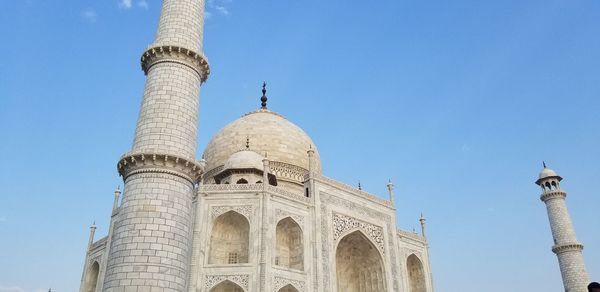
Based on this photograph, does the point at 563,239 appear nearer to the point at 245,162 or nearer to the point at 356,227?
the point at 356,227

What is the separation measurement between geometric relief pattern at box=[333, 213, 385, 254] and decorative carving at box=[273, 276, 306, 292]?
2532 millimetres

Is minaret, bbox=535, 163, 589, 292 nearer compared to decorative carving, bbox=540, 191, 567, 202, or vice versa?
minaret, bbox=535, 163, 589, 292

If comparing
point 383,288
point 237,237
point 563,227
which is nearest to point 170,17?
point 237,237

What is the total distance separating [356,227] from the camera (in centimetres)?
2075

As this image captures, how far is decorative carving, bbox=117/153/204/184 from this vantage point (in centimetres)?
988

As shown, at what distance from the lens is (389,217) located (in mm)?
22328

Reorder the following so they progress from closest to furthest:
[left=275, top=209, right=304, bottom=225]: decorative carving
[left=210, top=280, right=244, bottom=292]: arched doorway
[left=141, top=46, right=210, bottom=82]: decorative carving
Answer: [left=141, top=46, right=210, bottom=82]: decorative carving < [left=210, top=280, right=244, bottom=292]: arched doorway < [left=275, top=209, right=304, bottom=225]: decorative carving

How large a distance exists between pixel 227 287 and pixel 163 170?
28.7 feet

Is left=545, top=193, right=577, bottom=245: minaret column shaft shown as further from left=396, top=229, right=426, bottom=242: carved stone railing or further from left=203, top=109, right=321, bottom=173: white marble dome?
left=203, top=109, right=321, bottom=173: white marble dome

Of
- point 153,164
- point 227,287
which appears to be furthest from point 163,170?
point 227,287

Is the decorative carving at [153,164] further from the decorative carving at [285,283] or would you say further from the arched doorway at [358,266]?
the arched doorway at [358,266]

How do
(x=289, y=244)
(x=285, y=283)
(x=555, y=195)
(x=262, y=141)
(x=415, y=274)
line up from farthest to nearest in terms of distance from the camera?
(x=555, y=195)
(x=262, y=141)
(x=415, y=274)
(x=289, y=244)
(x=285, y=283)

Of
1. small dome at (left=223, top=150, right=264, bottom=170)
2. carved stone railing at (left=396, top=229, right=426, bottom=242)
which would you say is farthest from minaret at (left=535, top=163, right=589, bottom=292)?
small dome at (left=223, top=150, right=264, bottom=170)

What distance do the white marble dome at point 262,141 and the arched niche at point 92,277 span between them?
7303 millimetres
